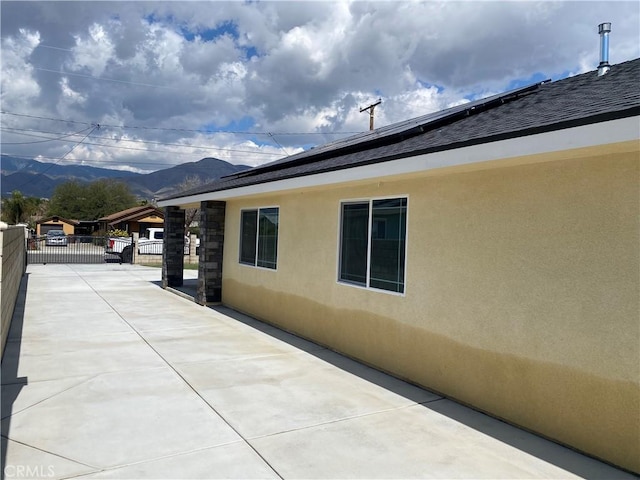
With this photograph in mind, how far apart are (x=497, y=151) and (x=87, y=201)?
240 feet

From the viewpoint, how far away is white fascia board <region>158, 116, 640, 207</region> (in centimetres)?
336

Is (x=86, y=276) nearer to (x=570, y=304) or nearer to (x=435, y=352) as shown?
(x=435, y=352)

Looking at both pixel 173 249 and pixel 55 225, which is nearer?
pixel 173 249

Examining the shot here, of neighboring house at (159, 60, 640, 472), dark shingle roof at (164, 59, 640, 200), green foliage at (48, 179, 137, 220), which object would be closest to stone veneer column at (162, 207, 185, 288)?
dark shingle roof at (164, 59, 640, 200)

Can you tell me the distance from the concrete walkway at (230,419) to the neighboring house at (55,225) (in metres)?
56.6

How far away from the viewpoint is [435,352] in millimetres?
5508

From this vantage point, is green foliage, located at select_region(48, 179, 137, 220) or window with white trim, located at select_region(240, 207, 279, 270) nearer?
window with white trim, located at select_region(240, 207, 279, 270)

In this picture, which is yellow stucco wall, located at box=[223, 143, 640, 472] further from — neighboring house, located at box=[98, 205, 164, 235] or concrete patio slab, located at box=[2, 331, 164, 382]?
neighboring house, located at box=[98, 205, 164, 235]

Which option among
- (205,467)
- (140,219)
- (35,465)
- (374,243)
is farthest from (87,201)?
(205,467)

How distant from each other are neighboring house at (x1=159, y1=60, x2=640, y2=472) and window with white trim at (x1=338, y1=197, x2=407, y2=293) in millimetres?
27

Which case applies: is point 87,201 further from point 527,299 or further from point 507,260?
point 527,299

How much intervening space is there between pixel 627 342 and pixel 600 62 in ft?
15.6

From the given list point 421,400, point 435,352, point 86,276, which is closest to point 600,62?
point 435,352

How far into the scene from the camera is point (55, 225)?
188ft
